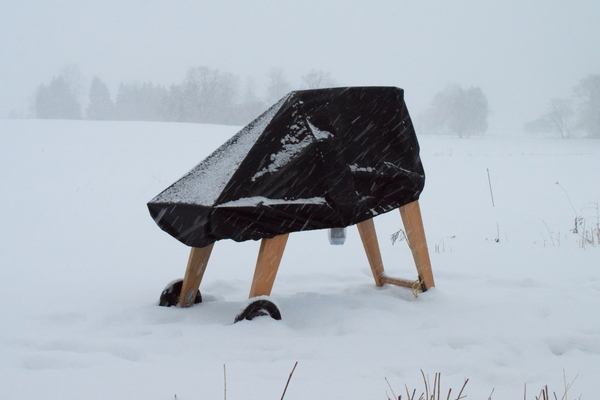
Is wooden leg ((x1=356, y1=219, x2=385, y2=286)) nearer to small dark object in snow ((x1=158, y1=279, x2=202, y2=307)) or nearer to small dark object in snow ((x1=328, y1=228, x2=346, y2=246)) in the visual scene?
small dark object in snow ((x1=328, y1=228, x2=346, y2=246))

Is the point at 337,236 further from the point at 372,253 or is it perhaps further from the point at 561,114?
the point at 561,114

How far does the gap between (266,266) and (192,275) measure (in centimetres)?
57

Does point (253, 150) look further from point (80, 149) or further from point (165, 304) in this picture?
point (80, 149)

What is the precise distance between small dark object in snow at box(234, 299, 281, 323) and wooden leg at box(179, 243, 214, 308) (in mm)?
544

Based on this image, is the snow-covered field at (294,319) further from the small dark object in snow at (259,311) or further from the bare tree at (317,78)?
the bare tree at (317,78)

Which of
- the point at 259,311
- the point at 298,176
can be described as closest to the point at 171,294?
the point at 259,311

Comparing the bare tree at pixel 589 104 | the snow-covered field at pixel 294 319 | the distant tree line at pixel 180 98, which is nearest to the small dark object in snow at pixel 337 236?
the snow-covered field at pixel 294 319

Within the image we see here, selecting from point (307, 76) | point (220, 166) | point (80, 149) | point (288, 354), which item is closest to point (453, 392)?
point (288, 354)

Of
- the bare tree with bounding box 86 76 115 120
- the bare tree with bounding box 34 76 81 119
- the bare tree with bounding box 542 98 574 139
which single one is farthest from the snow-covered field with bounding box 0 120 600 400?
the bare tree with bounding box 86 76 115 120

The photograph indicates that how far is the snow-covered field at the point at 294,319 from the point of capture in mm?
1602

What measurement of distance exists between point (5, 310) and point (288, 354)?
1.73 meters

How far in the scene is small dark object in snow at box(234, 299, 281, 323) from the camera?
2.22 metres

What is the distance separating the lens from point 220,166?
8.00 ft

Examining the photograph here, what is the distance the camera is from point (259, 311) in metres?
2.24
